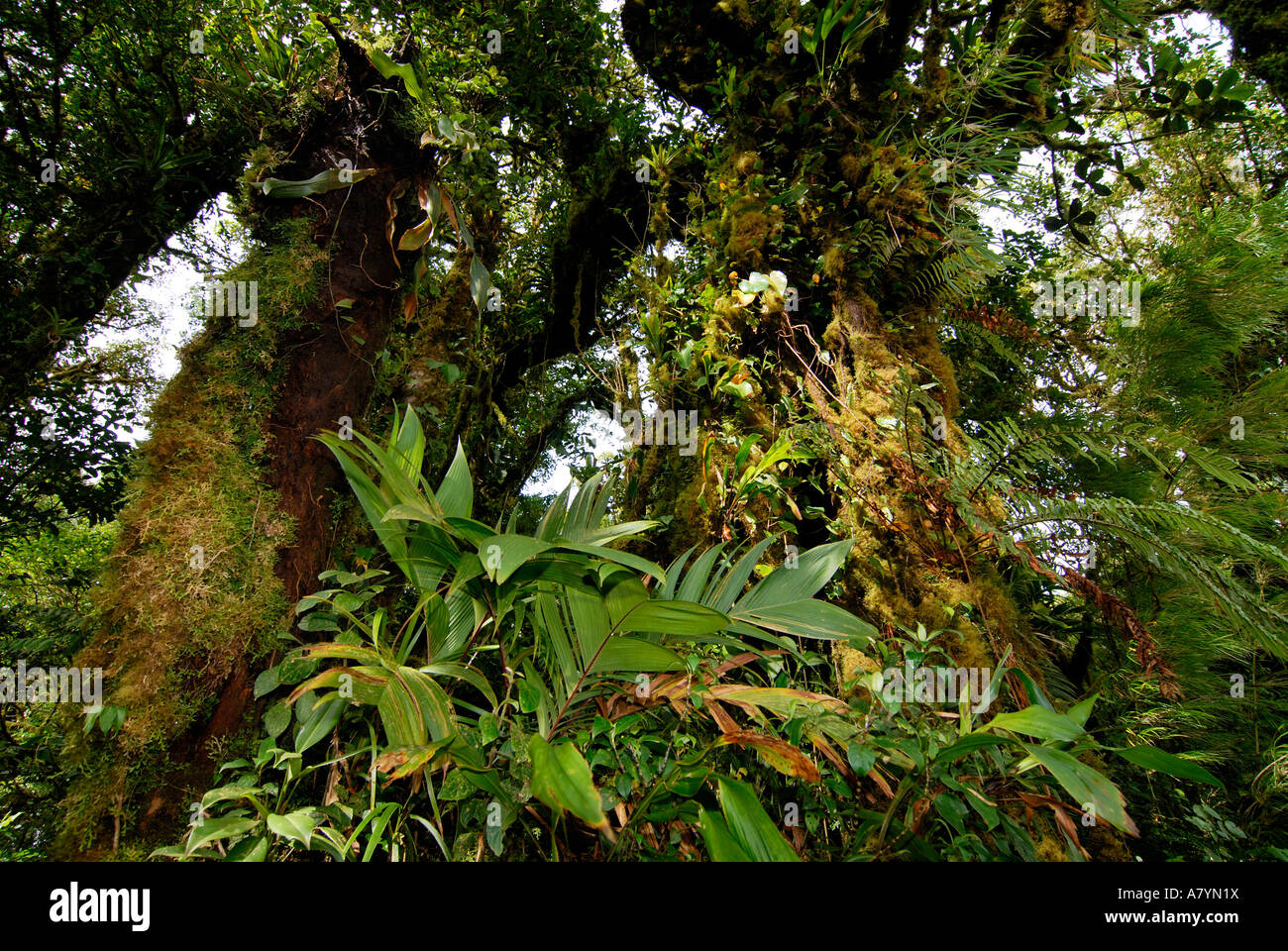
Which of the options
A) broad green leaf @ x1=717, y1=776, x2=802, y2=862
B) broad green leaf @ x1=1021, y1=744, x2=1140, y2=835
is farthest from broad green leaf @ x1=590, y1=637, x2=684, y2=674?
broad green leaf @ x1=1021, y1=744, x2=1140, y2=835

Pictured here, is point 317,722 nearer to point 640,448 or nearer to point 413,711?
point 413,711

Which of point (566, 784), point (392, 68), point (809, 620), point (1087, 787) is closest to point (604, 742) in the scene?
point (566, 784)

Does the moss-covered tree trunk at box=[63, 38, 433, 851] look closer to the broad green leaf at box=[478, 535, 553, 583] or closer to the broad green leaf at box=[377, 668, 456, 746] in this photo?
the broad green leaf at box=[377, 668, 456, 746]

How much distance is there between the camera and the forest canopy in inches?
45.9

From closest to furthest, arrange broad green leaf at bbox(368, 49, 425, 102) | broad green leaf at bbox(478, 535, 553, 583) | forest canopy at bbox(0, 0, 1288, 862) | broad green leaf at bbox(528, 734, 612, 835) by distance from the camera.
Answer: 1. broad green leaf at bbox(528, 734, 612, 835)
2. broad green leaf at bbox(478, 535, 553, 583)
3. forest canopy at bbox(0, 0, 1288, 862)
4. broad green leaf at bbox(368, 49, 425, 102)

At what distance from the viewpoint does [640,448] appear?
2916 mm

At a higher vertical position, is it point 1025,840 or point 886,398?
point 886,398

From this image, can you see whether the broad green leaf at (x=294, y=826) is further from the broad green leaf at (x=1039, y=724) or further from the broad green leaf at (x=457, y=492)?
the broad green leaf at (x=1039, y=724)

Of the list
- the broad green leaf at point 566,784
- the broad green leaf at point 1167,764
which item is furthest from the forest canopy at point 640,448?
the broad green leaf at point 1167,764

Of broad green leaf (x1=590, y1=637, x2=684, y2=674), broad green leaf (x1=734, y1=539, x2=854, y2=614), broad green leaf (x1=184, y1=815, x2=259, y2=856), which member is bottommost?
broad green leaf (x1=184, y1=815, x2=259, y2=856)

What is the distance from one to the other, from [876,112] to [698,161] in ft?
3.48
